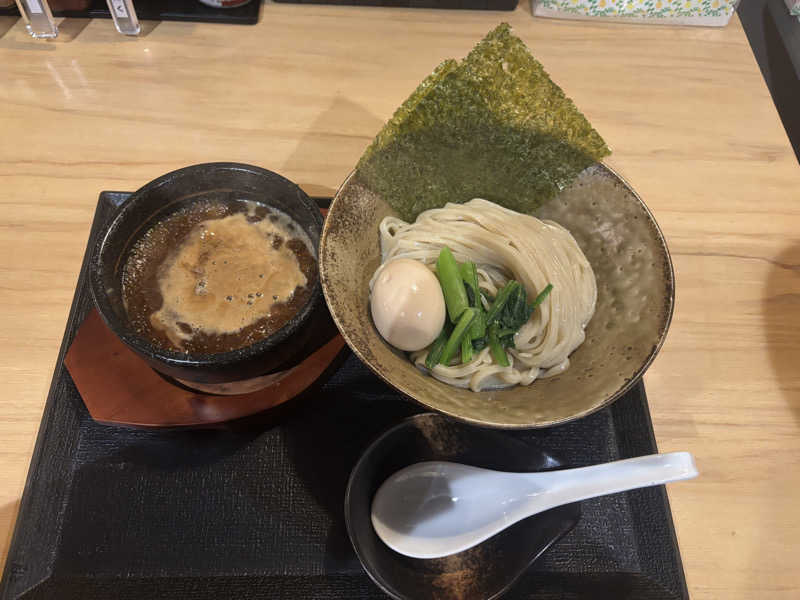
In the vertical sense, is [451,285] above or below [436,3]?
below

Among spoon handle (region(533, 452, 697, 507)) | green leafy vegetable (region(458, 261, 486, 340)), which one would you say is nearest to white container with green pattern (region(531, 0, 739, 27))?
green leafy vegetable (region(458, 261, 486, 340))

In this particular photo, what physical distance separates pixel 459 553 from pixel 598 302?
1.98 ft

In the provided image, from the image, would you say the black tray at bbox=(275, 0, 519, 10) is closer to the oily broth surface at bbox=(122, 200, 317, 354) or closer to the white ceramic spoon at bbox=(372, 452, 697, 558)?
the oily broth surface at bbox=(122, 200, 317, 354)

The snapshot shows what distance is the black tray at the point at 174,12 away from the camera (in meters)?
2.04

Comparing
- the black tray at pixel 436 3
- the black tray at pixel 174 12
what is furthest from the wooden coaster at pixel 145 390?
the black tray at pixel 436 3

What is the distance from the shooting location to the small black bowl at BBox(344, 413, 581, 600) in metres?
1.09

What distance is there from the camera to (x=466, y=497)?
1194 mm

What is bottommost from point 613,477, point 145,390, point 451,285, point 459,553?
point 459,553

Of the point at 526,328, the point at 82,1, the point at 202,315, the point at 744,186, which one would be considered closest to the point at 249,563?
the point at 202,315

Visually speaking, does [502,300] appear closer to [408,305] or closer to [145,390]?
[408,305]

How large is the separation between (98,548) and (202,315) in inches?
20.6

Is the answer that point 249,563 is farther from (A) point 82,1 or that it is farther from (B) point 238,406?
(A) point 82,1

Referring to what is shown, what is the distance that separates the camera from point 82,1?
2.00 metres

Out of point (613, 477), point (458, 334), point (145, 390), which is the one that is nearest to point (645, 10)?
point (458, 334)
